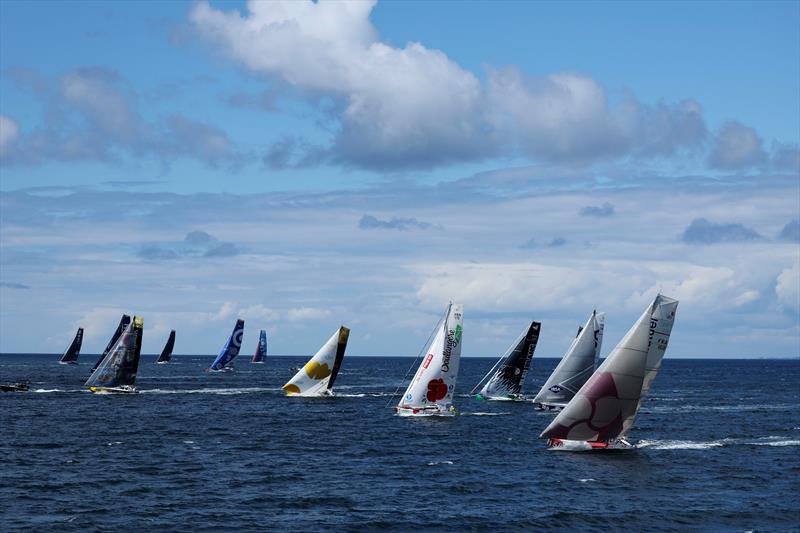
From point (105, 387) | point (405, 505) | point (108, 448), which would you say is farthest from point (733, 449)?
point (105, 387)

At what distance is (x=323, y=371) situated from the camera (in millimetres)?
114125

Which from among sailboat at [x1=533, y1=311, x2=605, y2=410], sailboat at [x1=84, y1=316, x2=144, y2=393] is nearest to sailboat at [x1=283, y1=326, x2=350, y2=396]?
sailboat at [x1=84, y1=316, x2=144, y2=393]

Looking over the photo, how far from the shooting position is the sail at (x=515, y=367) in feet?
368

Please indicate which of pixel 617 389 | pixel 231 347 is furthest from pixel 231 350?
pixel 617 389

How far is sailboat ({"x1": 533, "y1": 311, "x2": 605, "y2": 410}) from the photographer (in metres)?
99.8

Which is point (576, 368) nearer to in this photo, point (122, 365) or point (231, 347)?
point (122, 365)

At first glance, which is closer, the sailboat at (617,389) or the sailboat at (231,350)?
the sailboat at (617,389)

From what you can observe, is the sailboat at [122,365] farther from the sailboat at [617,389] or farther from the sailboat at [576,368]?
the sailboat at [617,389]

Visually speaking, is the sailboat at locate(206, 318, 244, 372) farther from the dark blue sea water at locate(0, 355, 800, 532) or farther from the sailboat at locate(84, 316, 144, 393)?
the dark blue sea water at locate(0, 355, 800, 532)

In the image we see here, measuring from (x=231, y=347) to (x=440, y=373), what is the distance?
365ft

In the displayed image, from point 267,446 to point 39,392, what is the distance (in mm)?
63017

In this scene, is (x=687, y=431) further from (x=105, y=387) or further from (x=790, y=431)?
(x=105, y=387)

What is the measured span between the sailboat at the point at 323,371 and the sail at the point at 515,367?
17.3m

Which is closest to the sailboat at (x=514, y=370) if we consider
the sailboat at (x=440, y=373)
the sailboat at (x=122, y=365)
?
the sailboat at (x=440, y=373)
